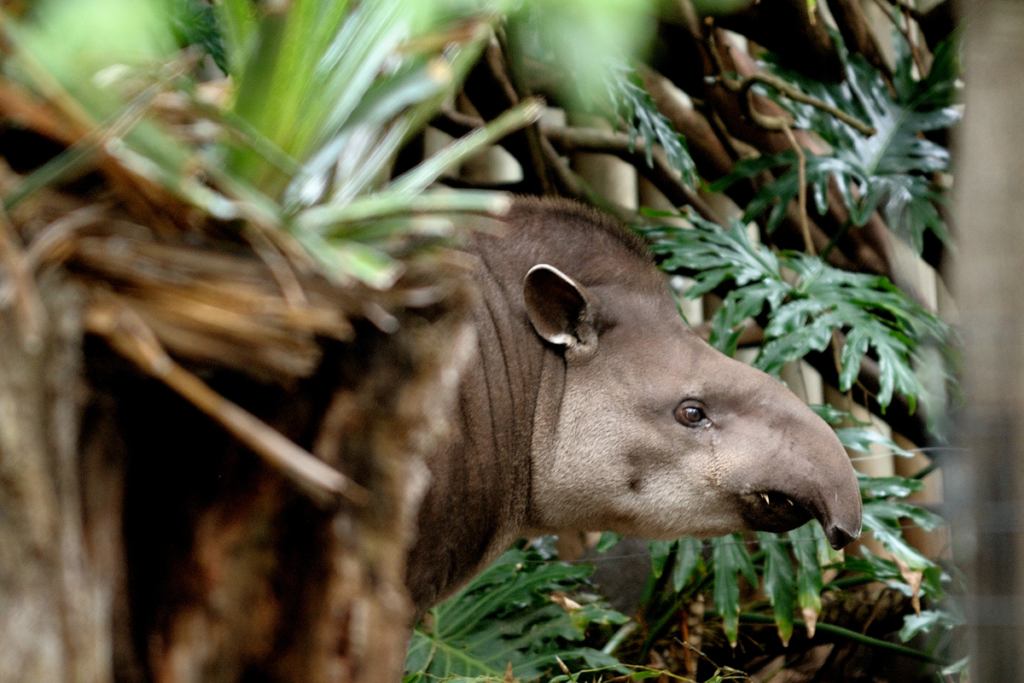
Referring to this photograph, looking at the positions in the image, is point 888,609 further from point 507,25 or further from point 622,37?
point 622,37

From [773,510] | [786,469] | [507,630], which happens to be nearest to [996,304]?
[786,469]

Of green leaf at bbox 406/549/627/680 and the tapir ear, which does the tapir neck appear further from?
green leaf at bbox 406/549/627/680

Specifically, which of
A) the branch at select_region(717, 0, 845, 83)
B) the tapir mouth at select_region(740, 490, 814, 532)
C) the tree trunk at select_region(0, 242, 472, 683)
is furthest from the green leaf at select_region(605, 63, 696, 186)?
the tree trunk at select_region(0, 242, 472, 683)

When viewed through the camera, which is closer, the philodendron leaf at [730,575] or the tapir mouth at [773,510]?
the tapir mouth at [773,510]

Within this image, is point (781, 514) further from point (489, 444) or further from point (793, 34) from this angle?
point (793, 34)

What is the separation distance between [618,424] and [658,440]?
13 centimetres

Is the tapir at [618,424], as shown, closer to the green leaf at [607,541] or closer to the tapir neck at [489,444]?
the tapir neck at [489,444]

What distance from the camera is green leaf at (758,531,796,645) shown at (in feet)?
11.8

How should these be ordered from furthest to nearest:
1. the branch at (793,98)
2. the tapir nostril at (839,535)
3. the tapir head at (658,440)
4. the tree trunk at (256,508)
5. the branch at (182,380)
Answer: the branch at (793,98) < the tapir head at (658,440) < the tapir nostril at (839,535) < the tree trunk at (256,508) < the branch at (182,380)

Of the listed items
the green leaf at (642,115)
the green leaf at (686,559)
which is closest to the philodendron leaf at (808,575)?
the green leaf at (686,559)

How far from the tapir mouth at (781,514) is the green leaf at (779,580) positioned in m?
0.76

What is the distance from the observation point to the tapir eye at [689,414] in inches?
115

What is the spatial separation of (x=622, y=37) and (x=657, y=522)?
7.09 feet

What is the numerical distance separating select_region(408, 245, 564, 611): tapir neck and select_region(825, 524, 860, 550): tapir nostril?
0.85m
